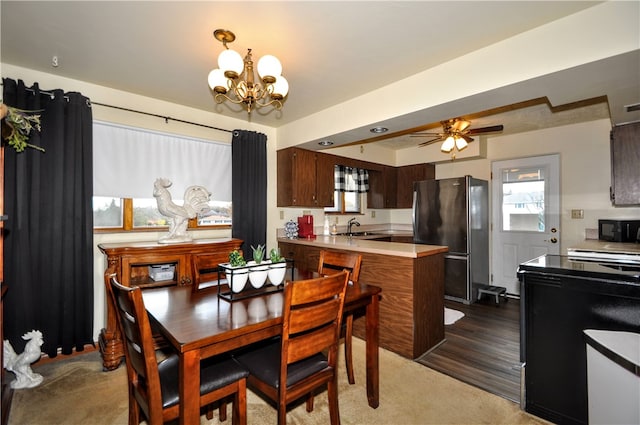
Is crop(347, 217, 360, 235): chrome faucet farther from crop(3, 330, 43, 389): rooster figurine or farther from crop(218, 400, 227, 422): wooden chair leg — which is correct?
crop(3, 330, 43, 389): rooster figurine

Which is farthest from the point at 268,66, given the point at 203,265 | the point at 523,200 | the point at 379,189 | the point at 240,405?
the point at 523,200

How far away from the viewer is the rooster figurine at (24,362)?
2.15 meters

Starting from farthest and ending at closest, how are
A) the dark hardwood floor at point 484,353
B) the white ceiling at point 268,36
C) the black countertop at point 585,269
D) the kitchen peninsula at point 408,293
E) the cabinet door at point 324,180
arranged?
the cabinet door at point 324,180 < the kitchen peninsula at point 408,293 < the dark hardwood floor at point 484,353 < the white ceiling at point 268,36 < the black countertop at point 585,269

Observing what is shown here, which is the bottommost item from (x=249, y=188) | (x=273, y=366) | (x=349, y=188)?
(x=273, y=366)

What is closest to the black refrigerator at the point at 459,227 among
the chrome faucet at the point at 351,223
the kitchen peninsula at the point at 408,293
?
the chrome faucet at the point at 351,223

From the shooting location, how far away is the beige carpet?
73.2 inches

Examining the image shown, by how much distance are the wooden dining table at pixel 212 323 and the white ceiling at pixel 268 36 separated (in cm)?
167

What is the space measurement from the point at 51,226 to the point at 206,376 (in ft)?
6.73

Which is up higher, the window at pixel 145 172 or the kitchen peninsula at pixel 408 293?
the window at pixel 145 172

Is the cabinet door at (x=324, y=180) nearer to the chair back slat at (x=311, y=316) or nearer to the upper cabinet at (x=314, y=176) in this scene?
the upper cabinet at (x=314, y=176)

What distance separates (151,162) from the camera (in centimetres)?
309

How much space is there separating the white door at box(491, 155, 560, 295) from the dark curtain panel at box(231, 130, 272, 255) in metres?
3.58

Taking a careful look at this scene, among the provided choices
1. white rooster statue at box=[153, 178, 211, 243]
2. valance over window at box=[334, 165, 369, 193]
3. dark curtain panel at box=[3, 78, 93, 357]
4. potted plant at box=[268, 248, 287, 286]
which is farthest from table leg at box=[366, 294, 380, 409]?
valance over window at box=[334, 165, 369, 193]

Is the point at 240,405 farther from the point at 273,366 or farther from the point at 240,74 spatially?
the point at 240,74
